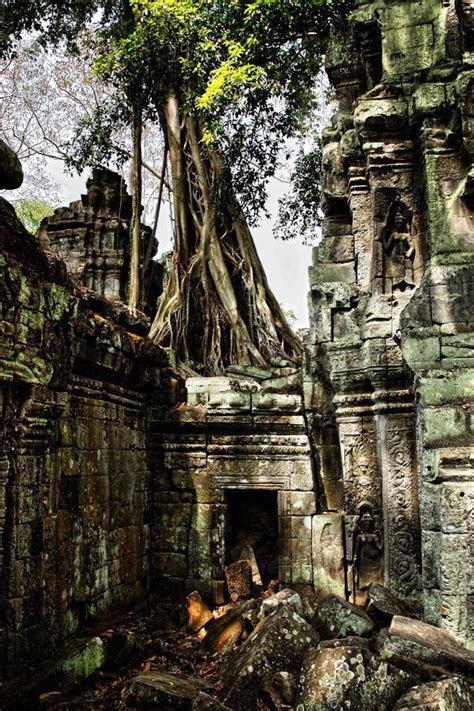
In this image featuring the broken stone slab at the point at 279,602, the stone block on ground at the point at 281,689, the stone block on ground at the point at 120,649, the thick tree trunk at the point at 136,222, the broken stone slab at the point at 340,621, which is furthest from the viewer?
the thick tree trunk at the point at 136,222

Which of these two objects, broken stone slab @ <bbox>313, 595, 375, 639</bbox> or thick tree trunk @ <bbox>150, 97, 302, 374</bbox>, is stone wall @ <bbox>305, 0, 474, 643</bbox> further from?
thick tree trunk @ <bbox>150, 97, 302, 374</bbox>

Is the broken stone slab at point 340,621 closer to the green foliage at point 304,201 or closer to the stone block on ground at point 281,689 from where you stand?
the stone block on ground at point 281,689

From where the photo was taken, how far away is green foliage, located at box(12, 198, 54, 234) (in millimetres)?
21594

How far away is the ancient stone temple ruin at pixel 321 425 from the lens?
4.02 meters

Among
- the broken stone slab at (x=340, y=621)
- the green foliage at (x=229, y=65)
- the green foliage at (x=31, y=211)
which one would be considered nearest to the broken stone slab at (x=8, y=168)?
the broken stone slab at (x=340, y=621)

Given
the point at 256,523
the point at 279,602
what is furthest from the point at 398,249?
the point at 279,602

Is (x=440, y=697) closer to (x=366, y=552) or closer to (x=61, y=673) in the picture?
(x=61, y=673)

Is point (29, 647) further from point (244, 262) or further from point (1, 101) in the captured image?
point (1, 101)

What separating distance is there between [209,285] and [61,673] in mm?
6828

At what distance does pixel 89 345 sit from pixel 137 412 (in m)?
1.55

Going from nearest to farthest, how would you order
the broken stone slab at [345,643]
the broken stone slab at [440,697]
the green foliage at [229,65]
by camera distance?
the broken stone slab at [440,697]
the broken stone slab at [345,643]
the green foliage at [229,65]

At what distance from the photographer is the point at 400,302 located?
584 cm

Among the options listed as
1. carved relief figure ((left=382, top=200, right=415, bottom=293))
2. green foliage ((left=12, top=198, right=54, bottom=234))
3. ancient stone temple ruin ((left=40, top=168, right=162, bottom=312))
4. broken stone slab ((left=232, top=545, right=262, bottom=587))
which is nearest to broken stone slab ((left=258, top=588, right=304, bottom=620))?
broken stone slab ((left=232, top=545, right=262, bottom=587))

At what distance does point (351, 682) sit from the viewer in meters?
3.32
